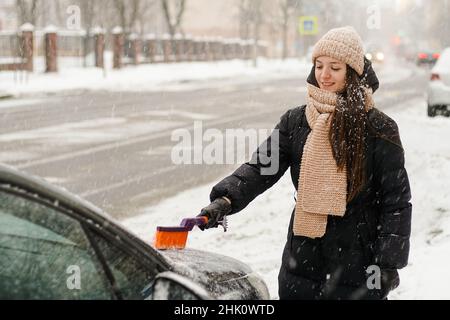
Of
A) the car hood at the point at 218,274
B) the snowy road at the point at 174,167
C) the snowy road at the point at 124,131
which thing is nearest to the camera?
the car hood at the point at 218,274

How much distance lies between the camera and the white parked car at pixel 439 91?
630 inches

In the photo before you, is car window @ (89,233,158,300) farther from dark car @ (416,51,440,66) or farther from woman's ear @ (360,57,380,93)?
dark car @ (416,51,440,66)

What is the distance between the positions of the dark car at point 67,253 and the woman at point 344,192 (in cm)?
82

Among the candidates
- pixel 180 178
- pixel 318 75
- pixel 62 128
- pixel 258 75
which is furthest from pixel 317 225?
pixel 258 75

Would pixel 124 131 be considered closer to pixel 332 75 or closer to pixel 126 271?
pixel 332 75

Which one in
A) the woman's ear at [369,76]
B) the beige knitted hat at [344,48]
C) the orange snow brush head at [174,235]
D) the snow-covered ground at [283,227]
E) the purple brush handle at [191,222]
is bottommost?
the snow-covered ground at [283,227]

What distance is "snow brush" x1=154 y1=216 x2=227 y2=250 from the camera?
283 centimetres

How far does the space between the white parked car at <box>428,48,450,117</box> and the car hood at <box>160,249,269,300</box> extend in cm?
1389

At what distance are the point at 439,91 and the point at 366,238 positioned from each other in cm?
1385

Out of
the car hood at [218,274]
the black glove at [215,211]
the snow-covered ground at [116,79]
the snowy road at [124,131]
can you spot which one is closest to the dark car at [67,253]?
the car hood at [218,274]

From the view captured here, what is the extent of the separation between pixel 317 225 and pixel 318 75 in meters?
0.63

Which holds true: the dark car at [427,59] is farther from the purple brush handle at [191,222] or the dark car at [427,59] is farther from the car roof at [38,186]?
the car roof at [38,186]

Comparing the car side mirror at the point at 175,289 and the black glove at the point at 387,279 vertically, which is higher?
the car side mirror at the point at 175,289

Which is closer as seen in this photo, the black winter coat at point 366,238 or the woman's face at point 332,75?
the black winter coat at point 366,238
